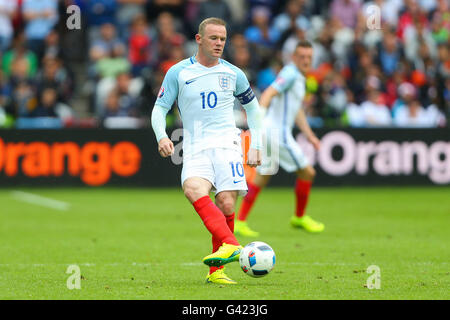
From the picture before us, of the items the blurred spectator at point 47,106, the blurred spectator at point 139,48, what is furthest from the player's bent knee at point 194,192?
the blurred spectator at point 139,48

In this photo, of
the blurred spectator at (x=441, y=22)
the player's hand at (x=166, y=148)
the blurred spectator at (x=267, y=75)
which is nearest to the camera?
the player's hand at (x=166, y=148)

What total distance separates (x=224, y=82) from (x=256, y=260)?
162 centimetres

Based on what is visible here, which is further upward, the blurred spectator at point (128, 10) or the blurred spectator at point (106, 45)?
the blurred spectator at point (128, 10)

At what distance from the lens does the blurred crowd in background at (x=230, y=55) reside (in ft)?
63.2

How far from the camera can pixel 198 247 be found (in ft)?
34.4

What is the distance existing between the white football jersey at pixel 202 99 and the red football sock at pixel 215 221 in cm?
52

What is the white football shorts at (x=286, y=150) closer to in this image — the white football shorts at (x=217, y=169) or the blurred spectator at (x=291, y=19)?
the white football shorts at (x=217, y=169)

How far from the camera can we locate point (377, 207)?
50.8 ft

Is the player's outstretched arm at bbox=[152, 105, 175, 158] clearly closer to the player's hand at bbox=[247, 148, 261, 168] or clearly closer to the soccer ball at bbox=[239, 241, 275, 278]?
the player's hand at bbox=[247, 148, 261, 168]

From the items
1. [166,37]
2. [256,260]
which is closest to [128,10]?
[166,37]

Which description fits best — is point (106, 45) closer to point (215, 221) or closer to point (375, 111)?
point (375, 111)

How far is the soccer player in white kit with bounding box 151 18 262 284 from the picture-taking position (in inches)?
299

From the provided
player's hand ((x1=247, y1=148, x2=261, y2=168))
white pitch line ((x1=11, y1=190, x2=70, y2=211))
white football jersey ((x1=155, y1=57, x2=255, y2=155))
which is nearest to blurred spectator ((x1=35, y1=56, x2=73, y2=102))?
white pitch line ((x1=11, y1=190, x2=70, y2=211))
